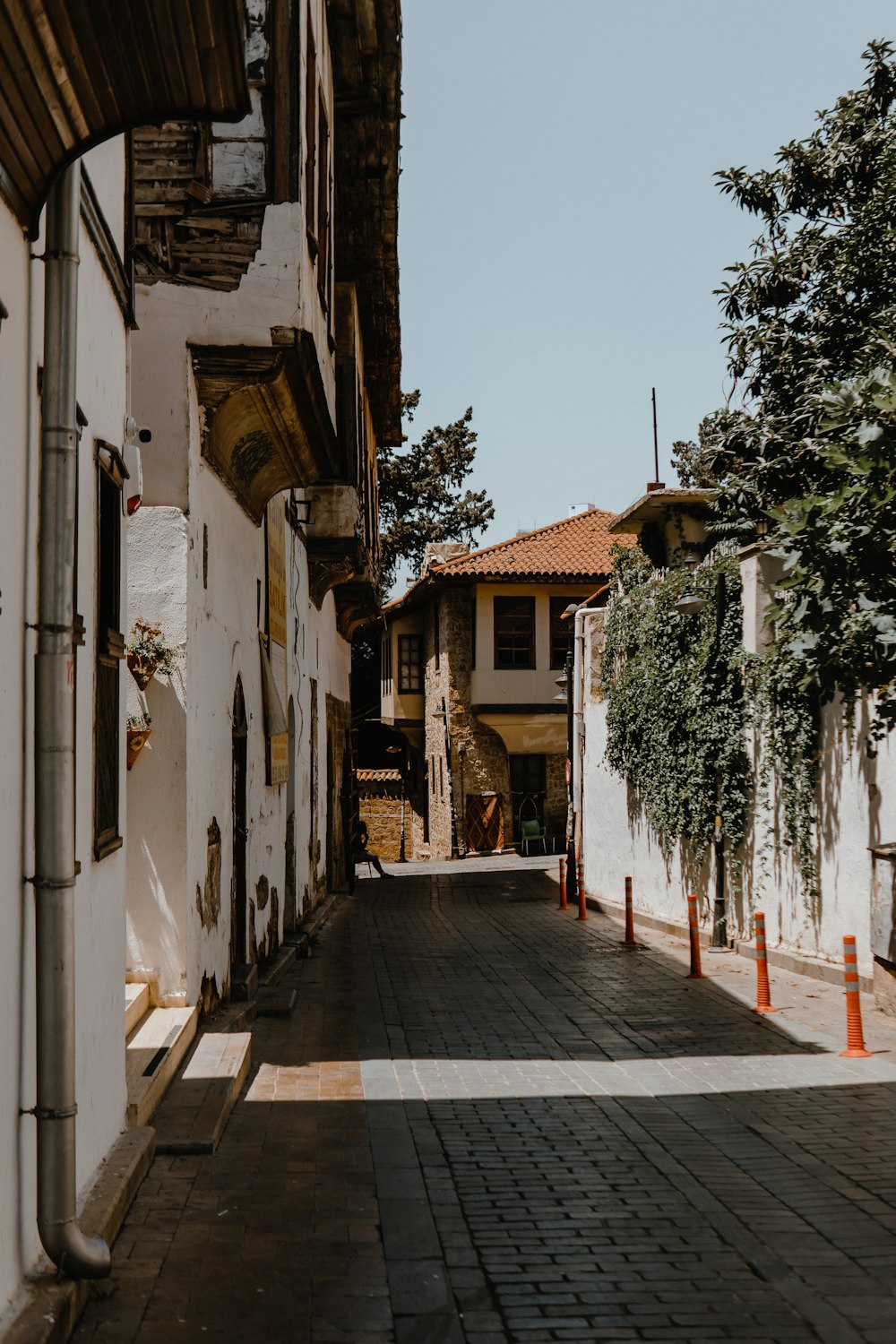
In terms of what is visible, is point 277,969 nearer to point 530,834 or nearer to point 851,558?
point 851,558

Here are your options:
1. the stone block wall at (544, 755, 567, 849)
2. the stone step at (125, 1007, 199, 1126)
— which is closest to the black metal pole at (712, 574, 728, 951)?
the stone step at (125, 1007, 199, 1126)

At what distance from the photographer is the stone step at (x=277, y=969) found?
41.8ft

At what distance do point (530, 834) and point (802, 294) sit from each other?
21.6 metres

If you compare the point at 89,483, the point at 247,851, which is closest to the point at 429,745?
the point at 247,851

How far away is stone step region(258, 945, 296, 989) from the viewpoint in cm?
1273

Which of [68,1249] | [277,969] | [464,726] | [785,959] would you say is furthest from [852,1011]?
[464,726]

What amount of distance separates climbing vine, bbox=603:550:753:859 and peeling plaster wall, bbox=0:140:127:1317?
11.1 m

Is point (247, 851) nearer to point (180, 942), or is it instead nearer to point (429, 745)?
point (180, 942)

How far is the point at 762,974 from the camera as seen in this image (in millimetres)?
11555

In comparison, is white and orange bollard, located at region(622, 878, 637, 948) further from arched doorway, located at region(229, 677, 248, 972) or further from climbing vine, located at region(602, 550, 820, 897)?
arched doorway, located at region(229, 677, 248, 972)

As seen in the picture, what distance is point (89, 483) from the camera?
19.6 feet

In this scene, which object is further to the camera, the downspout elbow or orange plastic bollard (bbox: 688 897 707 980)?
orange plastic bollard (bbox: 688 897 707 980)

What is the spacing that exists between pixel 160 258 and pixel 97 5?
19.8 feet

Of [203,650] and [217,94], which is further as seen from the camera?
[203,650]
